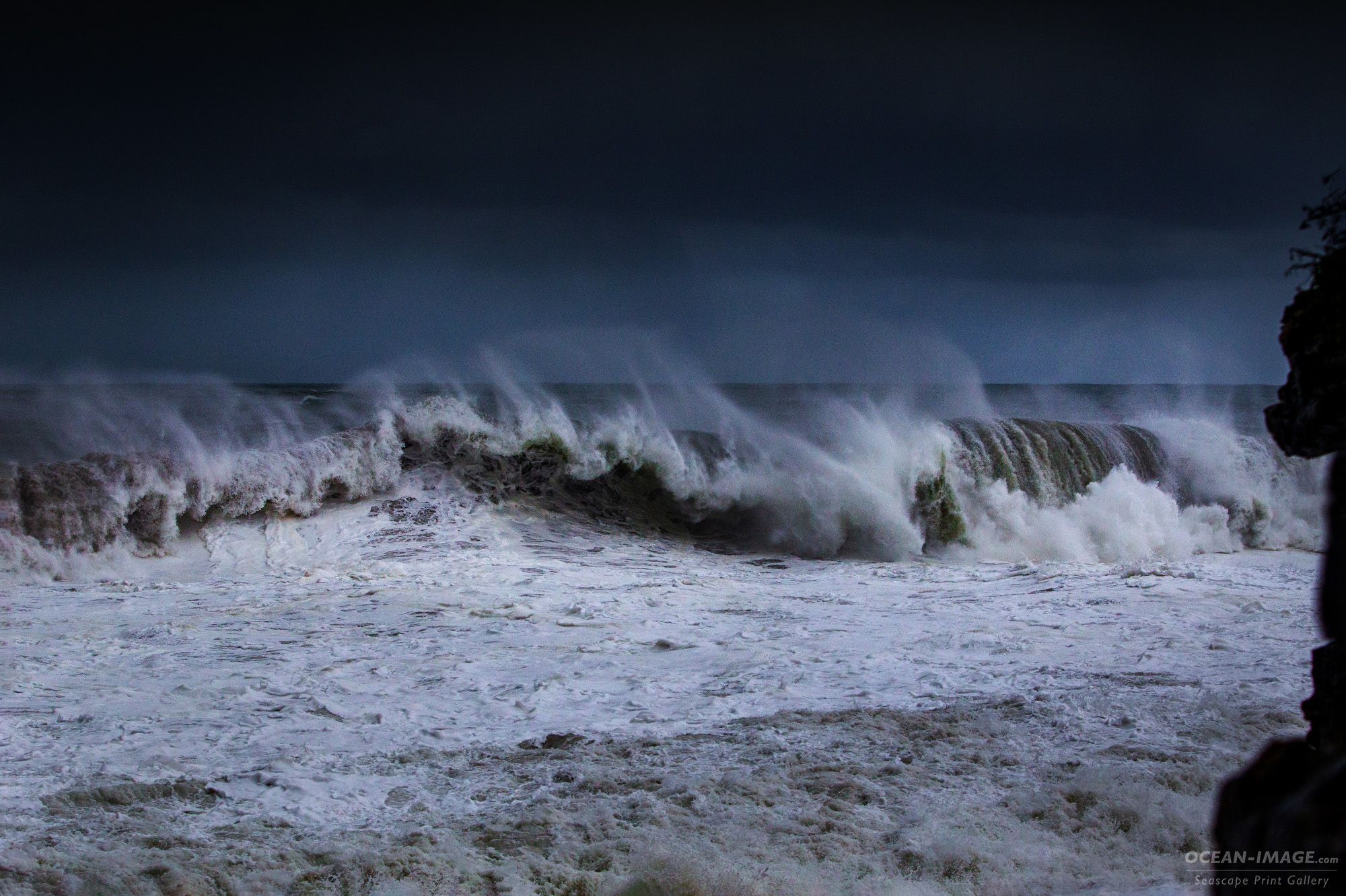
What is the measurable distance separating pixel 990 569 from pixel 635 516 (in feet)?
18.0

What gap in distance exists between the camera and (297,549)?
493 inches

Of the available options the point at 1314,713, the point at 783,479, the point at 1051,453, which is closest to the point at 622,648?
the point at 1314,713

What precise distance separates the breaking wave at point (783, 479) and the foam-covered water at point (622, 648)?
6 centimetres

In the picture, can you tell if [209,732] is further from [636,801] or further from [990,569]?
[990,569]

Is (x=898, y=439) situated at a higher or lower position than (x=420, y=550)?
higher

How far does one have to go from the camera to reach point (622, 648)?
808cm

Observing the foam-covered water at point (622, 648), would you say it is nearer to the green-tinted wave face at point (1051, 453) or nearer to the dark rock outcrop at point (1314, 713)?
the green-tinted wave face at point (1051, 453)

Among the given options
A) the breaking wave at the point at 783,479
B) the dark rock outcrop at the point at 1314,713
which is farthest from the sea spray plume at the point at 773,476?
the dark rock outcrop at the point at 1314,713

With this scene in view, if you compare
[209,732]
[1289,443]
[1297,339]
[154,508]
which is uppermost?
[1297,339]

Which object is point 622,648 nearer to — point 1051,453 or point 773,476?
point 773,476

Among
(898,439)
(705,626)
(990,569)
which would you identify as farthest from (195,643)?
(898,439)

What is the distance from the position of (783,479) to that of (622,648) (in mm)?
8150

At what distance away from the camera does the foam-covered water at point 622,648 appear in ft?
14.7

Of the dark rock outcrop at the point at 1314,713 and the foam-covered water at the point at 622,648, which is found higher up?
the dark rock outcrop at the point at 1314,713
